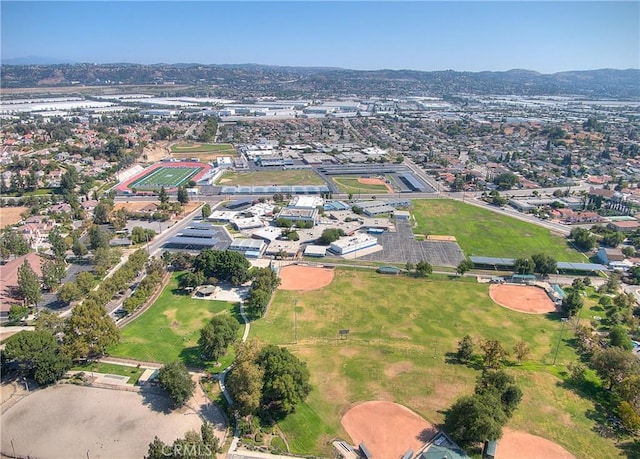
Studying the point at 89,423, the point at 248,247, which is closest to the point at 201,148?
the point at 248,247

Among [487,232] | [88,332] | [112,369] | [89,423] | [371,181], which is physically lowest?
[89,423]

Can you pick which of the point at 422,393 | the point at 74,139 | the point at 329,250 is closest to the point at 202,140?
the point at 74,139

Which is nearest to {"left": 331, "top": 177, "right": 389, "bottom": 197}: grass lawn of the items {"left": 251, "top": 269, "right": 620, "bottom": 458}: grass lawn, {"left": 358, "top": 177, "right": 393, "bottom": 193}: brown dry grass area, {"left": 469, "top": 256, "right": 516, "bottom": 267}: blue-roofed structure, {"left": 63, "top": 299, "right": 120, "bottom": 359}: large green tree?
{"left": 358, "top": 177, "right": 393, "bottom": 193}: brown dry grass area

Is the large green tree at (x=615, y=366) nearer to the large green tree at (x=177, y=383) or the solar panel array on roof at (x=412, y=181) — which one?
the large green tree at (x=177, y=383)

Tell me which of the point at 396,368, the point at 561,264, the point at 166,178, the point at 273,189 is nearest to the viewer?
the point at 396,368

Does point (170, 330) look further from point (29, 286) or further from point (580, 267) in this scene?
point (580, 267)

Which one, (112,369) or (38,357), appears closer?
(38,357)

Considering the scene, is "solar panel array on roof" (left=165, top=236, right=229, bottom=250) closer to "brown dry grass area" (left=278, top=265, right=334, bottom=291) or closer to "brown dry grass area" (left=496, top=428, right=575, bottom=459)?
"brown dry grass area" (left=278, top=265, right=334, bottom=291)
